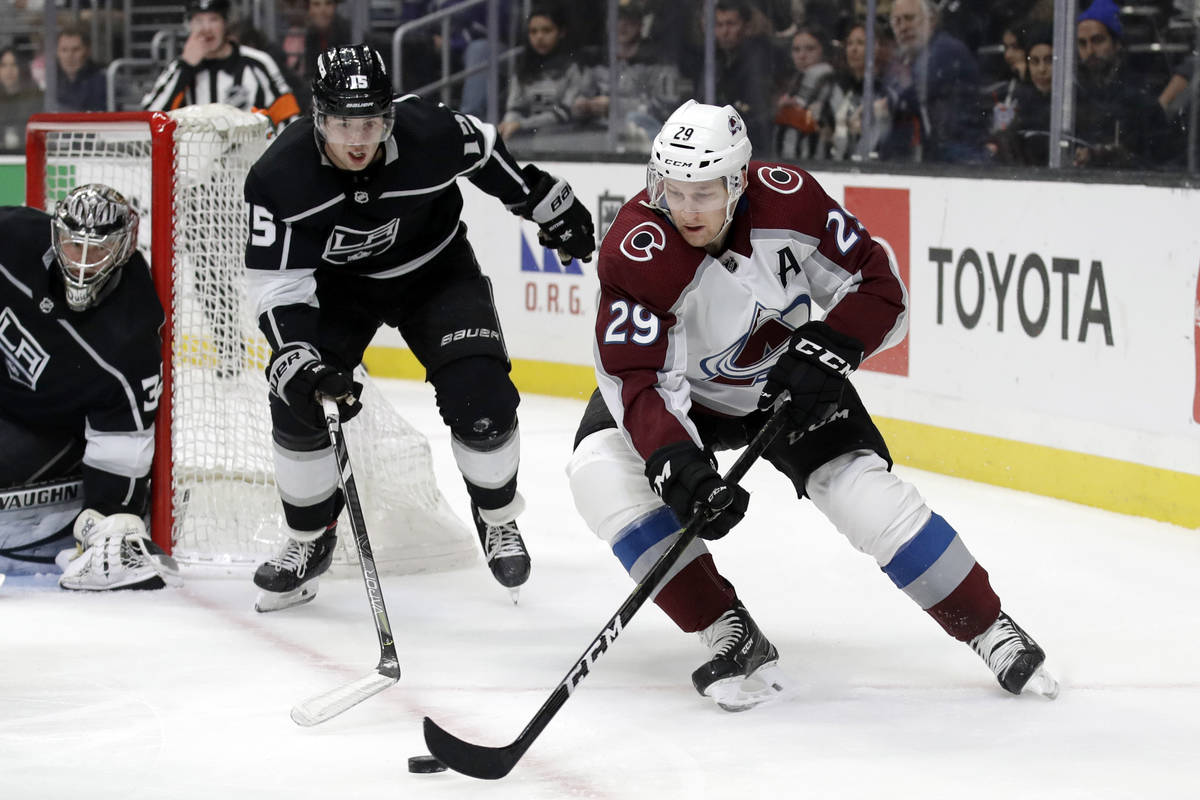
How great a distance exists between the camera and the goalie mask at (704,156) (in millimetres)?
2555

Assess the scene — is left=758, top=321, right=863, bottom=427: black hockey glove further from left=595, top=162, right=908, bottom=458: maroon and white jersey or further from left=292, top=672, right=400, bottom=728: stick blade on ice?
left=292, top=672, right=400, bottom=728: stick blade on ice

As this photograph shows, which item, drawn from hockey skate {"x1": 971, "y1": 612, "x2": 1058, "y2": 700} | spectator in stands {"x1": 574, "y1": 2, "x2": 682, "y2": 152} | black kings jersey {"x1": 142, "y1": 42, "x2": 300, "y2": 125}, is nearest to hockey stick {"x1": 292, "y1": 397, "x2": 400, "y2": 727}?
hockey skate {"x1": 971, "y1": 612, "x2": 1058, "y2": 700}

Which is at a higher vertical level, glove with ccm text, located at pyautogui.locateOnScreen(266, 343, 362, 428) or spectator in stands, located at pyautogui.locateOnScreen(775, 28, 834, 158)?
spectator in stands, located at pyautogui.locateOnScreen(775, 28, 834, 158)

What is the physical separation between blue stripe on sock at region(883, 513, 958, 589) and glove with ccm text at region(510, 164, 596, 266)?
1.06 metres

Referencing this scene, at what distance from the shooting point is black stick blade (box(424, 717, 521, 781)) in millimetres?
2291

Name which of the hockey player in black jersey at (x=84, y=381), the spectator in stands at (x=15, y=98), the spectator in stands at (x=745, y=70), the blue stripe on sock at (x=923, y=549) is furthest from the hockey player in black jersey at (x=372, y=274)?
the spectator in stands at (x=15, y=98)

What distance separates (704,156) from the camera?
2.55 m

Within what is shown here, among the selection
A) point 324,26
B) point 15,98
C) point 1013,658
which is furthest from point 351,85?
point 15,98

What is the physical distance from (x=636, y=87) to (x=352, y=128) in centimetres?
334

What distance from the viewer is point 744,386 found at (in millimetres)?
2820

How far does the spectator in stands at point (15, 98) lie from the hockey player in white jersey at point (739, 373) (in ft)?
18.4

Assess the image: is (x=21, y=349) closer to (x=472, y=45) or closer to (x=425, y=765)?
(x=425, y=765)

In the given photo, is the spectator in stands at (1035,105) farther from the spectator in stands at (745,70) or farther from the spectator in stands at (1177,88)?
the spectator in stands at (745,70)

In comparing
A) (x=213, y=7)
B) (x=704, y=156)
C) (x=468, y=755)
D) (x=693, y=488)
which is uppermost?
(x=213, y=7)
